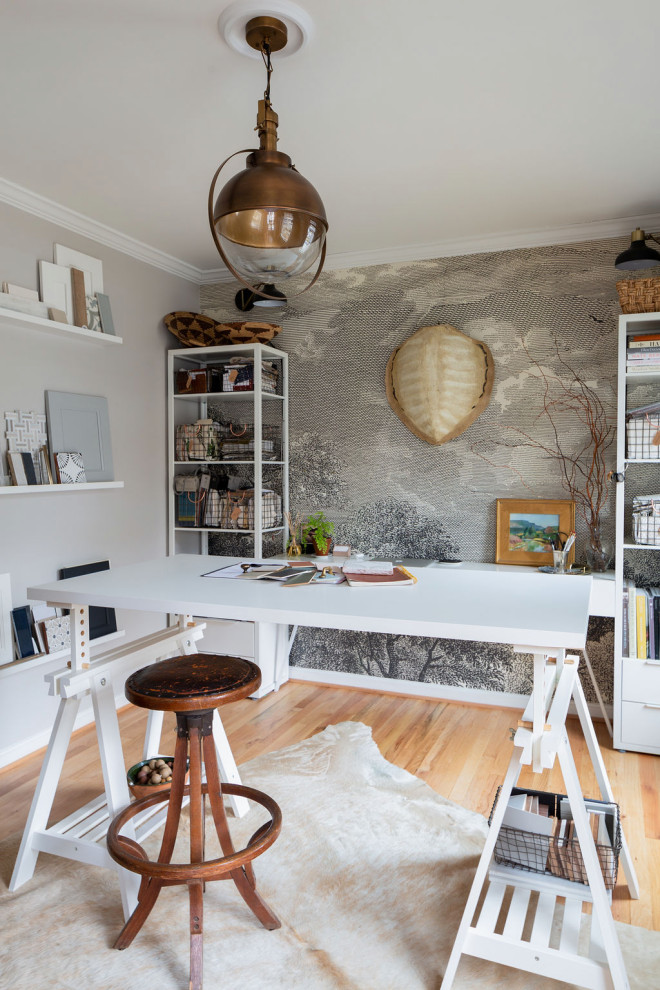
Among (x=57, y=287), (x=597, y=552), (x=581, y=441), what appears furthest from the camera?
(x=581, y=441)

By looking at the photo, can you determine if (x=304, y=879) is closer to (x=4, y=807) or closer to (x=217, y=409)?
(x=4, y=807)

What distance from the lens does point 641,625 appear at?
9.78 feet

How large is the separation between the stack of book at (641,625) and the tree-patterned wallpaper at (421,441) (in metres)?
0.39

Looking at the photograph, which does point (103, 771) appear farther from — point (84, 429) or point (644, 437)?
point (644, 437)

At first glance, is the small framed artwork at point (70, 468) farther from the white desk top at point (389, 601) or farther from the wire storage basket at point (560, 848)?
the wire storage basket at point (560, 848)

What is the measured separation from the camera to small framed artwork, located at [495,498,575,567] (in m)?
3.43

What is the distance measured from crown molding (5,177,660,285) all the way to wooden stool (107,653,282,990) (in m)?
2.30

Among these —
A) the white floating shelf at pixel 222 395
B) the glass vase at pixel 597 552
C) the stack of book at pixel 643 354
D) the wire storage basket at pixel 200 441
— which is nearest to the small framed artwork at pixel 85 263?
the white floating shelf at pixel 222 395

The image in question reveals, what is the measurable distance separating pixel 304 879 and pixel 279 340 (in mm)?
2988

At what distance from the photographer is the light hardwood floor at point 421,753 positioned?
2.39 meters

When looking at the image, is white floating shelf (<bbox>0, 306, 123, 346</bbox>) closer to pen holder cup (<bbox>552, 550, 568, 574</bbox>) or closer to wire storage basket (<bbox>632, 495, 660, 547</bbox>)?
pen holder cup (<bbox>552, 550, 568, 574</bbox>)

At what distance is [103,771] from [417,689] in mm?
2171

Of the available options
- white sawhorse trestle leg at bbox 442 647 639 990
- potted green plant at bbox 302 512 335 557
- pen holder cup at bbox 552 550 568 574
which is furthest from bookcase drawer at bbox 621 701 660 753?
potted green plant at bbox 302 512 335 557

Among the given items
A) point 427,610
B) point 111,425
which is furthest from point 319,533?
point 427,610
